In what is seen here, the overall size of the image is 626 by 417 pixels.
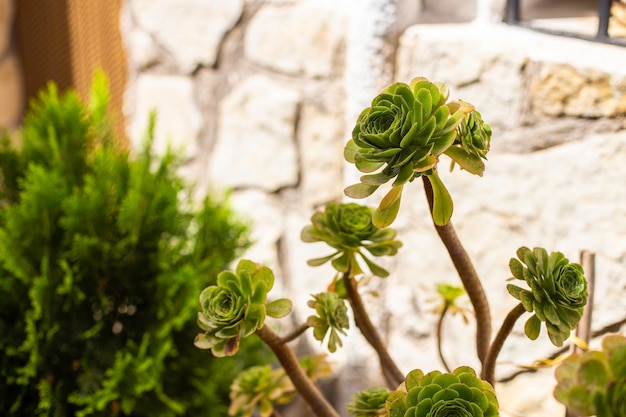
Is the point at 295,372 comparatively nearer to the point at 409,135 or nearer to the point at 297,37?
the point at 409,135

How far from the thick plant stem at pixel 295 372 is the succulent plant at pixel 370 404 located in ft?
0.09

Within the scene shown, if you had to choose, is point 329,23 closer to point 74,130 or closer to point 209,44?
point 209,44

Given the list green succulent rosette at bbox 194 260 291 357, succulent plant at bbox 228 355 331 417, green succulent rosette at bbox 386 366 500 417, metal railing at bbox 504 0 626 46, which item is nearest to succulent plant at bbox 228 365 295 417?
succulent plant at bbox 228 355 331 417

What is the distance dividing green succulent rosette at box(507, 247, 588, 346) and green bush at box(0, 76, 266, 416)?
1.92 feet

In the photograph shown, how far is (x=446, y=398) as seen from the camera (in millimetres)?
467

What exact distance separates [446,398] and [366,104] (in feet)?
2.17

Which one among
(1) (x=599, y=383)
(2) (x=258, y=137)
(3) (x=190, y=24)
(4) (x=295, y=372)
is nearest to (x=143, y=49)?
(3) (x=190, y=24)

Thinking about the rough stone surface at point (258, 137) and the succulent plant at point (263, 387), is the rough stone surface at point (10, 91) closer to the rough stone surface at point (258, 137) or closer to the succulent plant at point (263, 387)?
the rough stone surface at point (258, 137)

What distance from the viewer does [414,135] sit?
0.47 meters

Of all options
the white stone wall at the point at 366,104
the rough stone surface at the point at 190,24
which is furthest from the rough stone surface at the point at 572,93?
the rough stone surface at the point at 190,24

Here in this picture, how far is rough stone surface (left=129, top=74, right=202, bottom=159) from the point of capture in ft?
4.48

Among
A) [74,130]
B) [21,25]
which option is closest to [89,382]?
[74,130]

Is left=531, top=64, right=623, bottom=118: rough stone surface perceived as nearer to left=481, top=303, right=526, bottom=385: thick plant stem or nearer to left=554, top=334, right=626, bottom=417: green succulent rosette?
left=481, top=303, right=526, bottom=385: thick plant stem

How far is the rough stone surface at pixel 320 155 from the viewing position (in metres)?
1.18
